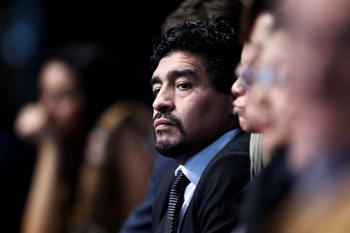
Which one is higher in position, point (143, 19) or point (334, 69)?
point (334, 69)

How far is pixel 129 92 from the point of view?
3299 millimetres

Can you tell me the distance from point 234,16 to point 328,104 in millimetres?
1090

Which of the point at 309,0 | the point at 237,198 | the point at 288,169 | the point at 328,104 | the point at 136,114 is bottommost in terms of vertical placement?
the point at 136,114

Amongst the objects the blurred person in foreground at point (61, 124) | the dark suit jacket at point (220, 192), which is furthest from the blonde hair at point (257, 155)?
the blurred person in foreground at point (61, 124)

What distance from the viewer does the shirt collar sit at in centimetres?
149

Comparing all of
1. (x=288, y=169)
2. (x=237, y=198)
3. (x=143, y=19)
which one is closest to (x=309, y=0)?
(x=288, y=169)

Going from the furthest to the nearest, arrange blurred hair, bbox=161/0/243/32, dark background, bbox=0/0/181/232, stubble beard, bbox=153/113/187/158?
dark background, bbox=0/0/181/232
blurred hair, bbox=161/0/243/32
stubble beard, bbox=153/113/187/158

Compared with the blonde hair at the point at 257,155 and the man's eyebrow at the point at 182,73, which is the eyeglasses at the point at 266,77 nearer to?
the blonde hair at the point at 257,155

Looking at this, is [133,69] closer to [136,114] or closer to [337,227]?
[136,114]

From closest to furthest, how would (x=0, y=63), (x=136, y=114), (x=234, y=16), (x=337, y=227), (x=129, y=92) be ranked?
(x=337, y=227) < (x=234, y=16) < (x=136, y=114) < (x=129, y=92) < (x=0, y=63)

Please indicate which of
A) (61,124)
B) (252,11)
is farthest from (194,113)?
(61,124)

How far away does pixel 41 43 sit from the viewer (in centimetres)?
404

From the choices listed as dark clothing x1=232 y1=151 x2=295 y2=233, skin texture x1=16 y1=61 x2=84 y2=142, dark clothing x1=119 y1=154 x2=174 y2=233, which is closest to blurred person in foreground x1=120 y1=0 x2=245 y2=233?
dark clothing x1=119 y1=154 x2=174 y2=233

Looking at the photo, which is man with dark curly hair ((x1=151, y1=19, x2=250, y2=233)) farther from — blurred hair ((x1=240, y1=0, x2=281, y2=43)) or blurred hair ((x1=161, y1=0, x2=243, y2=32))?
blurred hair ((x1=240, y1=0, x2=281, y2=43))
